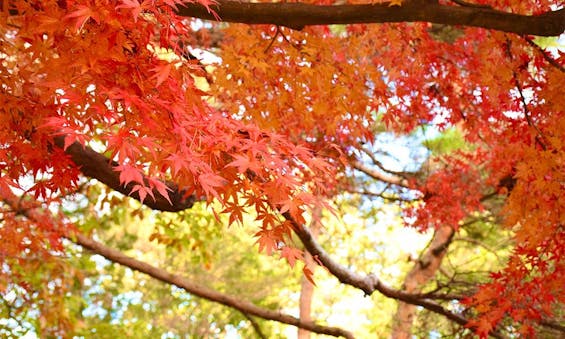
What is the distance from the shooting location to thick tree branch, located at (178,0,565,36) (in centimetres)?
278

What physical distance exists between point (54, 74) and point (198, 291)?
11.7 feet

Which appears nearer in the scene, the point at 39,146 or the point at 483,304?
the point at 39,146

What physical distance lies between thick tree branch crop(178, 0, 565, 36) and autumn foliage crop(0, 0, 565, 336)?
21 cm

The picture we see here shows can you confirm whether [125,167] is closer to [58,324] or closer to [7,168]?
[7,168]

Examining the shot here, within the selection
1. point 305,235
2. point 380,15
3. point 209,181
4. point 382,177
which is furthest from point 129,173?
point 382,177

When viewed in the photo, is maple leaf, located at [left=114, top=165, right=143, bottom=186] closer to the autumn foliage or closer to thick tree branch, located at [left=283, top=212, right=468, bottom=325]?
the autumn foliage

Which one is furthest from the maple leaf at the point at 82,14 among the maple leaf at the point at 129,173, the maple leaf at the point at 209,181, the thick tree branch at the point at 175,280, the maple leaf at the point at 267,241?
the thick tree branch at the point at 175,280

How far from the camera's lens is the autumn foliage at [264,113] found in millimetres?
2021

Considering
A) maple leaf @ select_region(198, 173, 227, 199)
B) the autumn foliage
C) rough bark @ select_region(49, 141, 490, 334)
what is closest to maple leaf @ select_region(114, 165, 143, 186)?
the autumn foliage

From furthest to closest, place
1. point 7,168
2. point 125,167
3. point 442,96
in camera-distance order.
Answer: point 442,96, point 7,168, point 125,167

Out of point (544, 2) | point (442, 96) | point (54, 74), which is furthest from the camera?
point (442, 96)

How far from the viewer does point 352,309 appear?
43.3ft

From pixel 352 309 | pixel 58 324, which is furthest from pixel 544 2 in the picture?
pixel 352 309

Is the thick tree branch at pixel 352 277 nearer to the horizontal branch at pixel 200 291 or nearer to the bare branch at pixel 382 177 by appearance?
the horizontal branch at pixel 200 291
